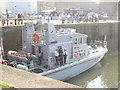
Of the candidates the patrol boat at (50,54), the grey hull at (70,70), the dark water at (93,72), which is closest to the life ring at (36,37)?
the patrol boat at (50,54)

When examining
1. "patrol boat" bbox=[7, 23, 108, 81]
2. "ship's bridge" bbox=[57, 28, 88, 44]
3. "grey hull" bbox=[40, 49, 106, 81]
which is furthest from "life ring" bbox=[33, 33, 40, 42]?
"grey hull" bbox=[40, 49, 106, 81]

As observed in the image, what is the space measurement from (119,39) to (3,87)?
2205 centimetres

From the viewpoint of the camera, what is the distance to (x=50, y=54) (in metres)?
8.86

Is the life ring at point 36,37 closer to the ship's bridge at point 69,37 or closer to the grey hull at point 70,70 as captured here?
the ship's bridge at point 69,37

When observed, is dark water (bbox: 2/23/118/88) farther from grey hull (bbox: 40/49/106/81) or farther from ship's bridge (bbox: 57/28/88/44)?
ship's bridge (bbox: 57/28/88/44)

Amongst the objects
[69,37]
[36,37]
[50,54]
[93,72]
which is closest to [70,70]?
[50,54]

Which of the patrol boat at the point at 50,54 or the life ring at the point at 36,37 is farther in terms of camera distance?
the life ring at the point at 36,37

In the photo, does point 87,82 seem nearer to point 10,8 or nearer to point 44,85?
point 44,85

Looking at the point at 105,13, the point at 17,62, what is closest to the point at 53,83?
the point at 17,62

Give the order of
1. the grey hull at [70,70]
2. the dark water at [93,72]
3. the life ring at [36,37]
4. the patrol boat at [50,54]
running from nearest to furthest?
1. the grey hull at [70,70]
2. the patrol boat at [50,54]
3. the dark water at [93,72]
4. the life ring at [36,37]

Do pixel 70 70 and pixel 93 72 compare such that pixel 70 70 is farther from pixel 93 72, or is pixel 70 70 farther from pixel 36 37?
pixel 36 37

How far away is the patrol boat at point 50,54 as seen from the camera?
872 cm

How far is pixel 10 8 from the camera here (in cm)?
1648

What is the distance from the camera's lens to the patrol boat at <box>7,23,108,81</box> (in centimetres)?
872
